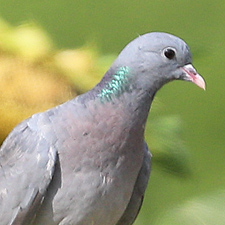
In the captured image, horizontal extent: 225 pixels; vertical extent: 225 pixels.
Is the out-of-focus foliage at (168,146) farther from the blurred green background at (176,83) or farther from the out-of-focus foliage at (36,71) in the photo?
the out-of-focus foliage at (36,71)

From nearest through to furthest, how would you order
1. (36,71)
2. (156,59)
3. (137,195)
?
1. (156,59)
2. (137,195)
3. (36,71)

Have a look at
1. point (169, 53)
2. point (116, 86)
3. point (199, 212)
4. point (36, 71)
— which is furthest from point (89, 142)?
point (199, 212)

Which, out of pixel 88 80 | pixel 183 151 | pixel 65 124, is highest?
pixel 65 124

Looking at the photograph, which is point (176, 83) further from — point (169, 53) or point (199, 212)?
point (169, 53)

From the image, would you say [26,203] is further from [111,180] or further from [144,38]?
[144,38]

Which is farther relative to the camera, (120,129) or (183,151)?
(183,151)

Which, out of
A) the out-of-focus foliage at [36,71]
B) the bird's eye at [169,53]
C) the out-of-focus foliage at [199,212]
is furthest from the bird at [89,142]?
the out-of-focus foliage at [199,212]

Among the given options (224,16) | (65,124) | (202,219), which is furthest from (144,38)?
(202,219)
